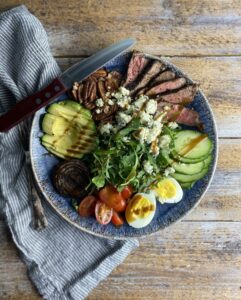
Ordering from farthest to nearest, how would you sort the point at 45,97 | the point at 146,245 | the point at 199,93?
the point at 146,245 < the point at 199,93 < the point at 45,97

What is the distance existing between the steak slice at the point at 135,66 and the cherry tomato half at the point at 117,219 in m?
0.51

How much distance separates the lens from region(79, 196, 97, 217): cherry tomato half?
188 centimetres

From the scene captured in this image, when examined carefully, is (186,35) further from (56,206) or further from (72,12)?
(56,206)

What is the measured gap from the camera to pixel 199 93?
6.25ft

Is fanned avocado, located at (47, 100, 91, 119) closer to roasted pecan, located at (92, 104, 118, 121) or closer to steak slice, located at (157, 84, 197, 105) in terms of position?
roasted pecan, located at (92, 104, 118, 121)

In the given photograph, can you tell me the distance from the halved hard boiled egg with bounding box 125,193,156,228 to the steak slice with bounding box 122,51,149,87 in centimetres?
45

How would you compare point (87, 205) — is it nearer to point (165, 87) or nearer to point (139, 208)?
point (139, 208)

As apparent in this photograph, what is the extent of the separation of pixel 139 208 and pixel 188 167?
0.25 metres

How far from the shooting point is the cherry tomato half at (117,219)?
1.89 m

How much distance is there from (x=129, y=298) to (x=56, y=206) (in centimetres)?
55

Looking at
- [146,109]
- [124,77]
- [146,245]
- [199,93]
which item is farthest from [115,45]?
[146,245]

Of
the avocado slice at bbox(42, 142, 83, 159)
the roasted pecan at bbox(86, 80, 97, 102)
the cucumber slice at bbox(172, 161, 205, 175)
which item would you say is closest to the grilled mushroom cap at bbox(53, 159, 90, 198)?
the avocado slice at bbox(42, 142, 83, 159)

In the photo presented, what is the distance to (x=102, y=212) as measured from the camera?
1862 millimetres

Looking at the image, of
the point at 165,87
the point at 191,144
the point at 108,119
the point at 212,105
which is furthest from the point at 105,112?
the point at 212,105
